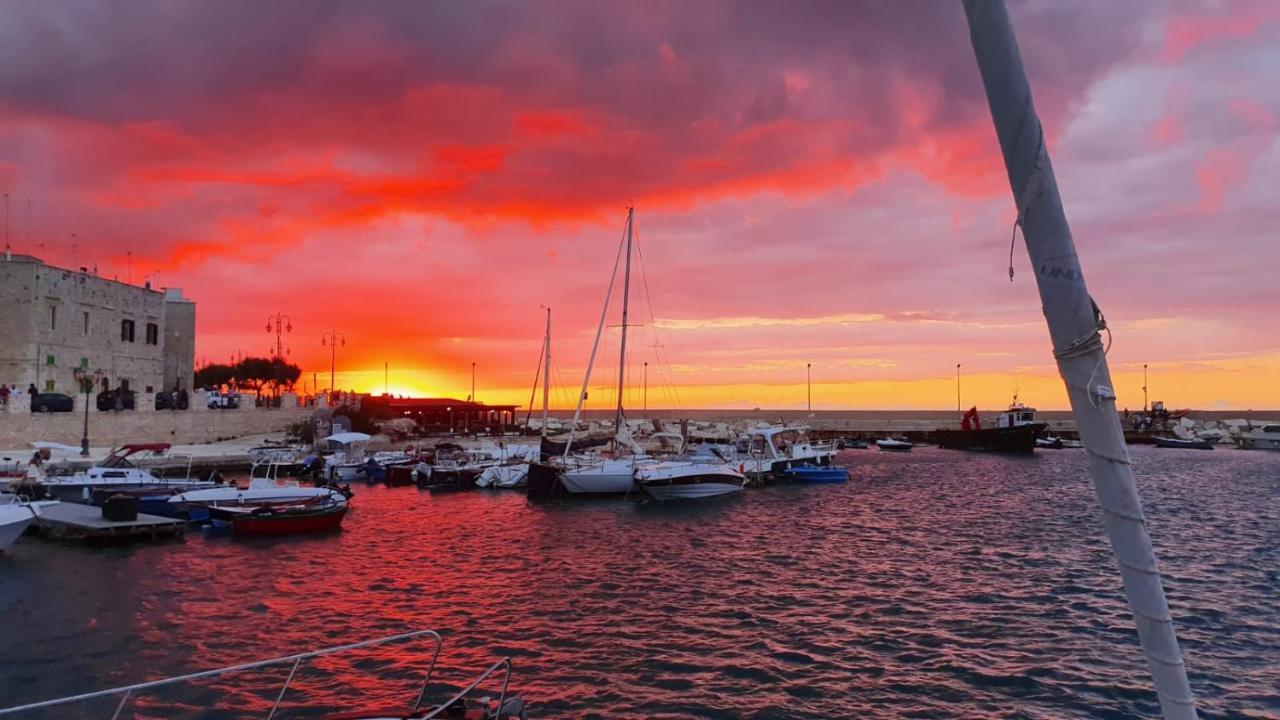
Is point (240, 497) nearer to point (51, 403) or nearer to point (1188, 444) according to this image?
point (51, 403)

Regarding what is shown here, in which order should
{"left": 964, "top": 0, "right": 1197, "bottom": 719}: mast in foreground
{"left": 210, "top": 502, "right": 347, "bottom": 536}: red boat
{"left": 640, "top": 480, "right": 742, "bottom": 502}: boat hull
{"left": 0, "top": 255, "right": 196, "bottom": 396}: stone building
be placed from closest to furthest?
{"left": 964, "top": 0, "right": 1197, "bottom": 719}: mast in foreground → {"left": 210, "top": 502, "right": 347, "bottom": 536}: red boat → {"left": 640, "top": 480, "right": 742, "bottom": 502}: boat hull → {"left": 0, "top": 255, "right": 196, "bottom": 396}: stone building

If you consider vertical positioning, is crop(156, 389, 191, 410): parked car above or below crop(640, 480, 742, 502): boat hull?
above

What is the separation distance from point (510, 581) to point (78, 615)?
12.3 m

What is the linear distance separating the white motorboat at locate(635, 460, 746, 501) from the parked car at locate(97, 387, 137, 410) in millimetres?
47339

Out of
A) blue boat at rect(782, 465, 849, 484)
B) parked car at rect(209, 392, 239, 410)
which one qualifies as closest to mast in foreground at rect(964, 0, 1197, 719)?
blue boat at rect(782, 465, 849, 484)

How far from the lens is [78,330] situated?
68625 millimetres

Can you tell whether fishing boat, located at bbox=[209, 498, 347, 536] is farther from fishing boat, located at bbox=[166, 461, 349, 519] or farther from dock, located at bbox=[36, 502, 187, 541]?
dock, located at bbox=[36, 502, 187, 541]

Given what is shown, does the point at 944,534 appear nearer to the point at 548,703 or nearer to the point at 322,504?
the point at 548,703

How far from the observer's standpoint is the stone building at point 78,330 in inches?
2485

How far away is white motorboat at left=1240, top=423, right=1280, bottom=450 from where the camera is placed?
112m

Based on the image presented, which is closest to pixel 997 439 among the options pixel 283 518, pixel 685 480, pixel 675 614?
pixel 685 480

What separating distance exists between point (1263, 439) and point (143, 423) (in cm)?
14702

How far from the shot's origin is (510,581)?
25797 mm

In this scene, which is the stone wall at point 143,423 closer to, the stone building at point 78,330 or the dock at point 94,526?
the stone building at point 78,330
